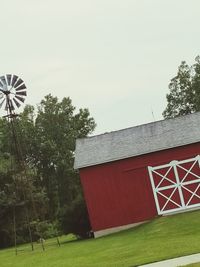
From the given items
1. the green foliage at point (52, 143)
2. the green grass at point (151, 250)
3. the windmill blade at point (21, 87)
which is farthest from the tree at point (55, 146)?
the green grass at point (151, 250)

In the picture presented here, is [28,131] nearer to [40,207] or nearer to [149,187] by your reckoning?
[40,207]

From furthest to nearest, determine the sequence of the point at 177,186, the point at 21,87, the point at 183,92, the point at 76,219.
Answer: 1. the point at 183,92
2. the point at 76,219
3. the point at 21,87
4. the point at 177,186

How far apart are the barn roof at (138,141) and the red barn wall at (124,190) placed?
13.4 inches

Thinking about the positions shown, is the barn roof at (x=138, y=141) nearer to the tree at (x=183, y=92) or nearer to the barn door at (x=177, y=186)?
the barn door at (x=177, y=186)

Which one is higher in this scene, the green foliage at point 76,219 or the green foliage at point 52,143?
the green foliage at point 52,143

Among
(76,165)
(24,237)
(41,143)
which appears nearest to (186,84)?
(41,143)

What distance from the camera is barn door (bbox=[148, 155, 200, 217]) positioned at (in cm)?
2973

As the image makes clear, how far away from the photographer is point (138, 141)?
31.5m

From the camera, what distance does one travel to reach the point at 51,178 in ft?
215

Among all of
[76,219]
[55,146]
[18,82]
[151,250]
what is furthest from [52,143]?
[151,250]

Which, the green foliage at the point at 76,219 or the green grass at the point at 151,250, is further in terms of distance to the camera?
the green foliage at the point at 76,219

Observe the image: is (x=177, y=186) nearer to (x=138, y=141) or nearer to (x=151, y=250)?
(x=138, y=141)

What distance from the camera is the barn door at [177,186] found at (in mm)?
29734

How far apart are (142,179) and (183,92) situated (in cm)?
2973
